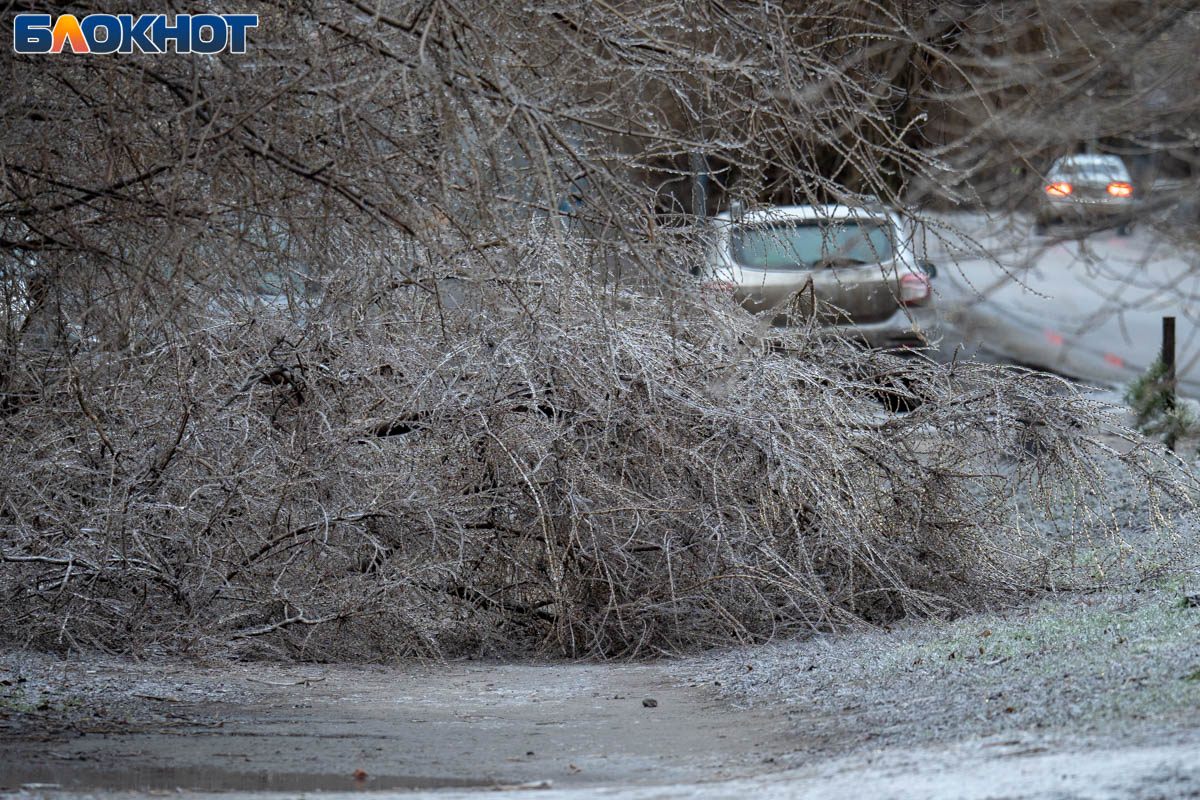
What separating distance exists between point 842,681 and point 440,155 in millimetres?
2753

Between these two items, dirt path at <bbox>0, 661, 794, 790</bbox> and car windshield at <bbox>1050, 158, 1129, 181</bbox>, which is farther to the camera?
car windshield at <bbox>1050, 158, 1129, 181</bbox>

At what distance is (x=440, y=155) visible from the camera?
577cm

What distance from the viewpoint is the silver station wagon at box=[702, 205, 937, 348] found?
252 inches

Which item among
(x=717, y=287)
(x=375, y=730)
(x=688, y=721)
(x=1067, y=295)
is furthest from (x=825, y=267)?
(x=1067, y=295)

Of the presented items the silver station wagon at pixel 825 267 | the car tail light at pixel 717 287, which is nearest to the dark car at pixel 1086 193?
the silver station wagon at pixel 825 267

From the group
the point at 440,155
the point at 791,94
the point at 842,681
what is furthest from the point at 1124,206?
the point at 440,155

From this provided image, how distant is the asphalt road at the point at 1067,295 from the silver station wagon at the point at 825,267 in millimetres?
282

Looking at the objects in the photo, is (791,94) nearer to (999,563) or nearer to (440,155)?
(440,155)

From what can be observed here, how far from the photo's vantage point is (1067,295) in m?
18.2

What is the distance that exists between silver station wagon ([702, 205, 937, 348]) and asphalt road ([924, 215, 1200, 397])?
11.1 inches

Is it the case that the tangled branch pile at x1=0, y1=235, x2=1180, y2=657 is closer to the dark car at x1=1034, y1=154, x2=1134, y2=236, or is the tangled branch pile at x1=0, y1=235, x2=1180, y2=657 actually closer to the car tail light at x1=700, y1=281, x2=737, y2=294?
the car tail light at x1=700, y1=281, x2=737, y2=294

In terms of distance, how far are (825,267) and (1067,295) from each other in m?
12.5

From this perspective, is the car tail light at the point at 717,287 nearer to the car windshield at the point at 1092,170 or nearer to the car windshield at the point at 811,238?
the car windshield at the point at 811,238

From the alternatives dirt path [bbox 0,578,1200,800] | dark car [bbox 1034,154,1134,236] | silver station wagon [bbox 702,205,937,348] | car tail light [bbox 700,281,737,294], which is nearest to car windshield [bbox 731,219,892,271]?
silver station wagon [bbox 702,205,937,348]
